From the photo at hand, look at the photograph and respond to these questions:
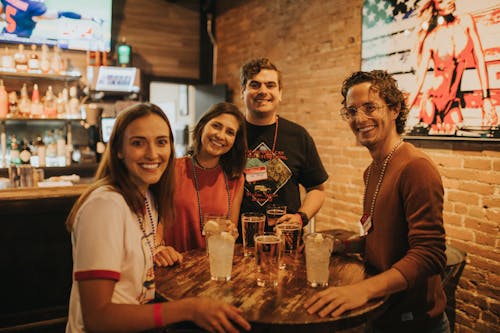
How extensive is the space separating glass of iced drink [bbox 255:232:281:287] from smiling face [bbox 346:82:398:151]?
571mm

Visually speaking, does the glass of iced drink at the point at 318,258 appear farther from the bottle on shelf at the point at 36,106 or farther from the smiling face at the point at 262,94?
the bottle on shelf at the point at 36,106

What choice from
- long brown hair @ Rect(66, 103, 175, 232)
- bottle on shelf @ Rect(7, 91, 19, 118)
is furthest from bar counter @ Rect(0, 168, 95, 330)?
bottle on shelf @ Rect(7, 91, 19, 118)

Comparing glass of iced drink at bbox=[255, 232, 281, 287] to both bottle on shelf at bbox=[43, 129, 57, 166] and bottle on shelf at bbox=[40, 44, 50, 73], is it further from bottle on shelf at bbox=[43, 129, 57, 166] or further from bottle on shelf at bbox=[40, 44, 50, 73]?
bottle on shelf at bbox=[40, 44, 50, 73]

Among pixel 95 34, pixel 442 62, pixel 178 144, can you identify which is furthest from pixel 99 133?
pixel 442 62

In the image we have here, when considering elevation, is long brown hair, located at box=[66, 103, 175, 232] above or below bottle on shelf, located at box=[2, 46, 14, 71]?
below

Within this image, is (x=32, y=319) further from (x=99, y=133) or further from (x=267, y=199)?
(x=99, y=133)

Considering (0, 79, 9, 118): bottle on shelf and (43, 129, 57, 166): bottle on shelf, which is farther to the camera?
(43, 129, 57, 166): bottle on shelf

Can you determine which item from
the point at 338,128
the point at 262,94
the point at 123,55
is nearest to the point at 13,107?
the point at 123,55

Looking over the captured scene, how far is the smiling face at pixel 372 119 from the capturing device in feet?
5.55

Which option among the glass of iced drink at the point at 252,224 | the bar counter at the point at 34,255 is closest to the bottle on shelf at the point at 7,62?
the bar counter at the point at 34,255

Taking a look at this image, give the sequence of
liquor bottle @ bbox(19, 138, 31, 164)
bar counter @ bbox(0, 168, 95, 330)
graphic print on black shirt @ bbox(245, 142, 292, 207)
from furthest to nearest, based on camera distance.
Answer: liquor bottle @ bbox(19, 138, 31, 164), bar counter @ bbox(0, 168, 95, 330), graphic print on black shirt @ bbox(245, 142, 292, 207)

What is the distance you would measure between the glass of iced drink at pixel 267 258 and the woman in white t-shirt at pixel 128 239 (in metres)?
0.29

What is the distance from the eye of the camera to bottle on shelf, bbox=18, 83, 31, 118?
5191mm

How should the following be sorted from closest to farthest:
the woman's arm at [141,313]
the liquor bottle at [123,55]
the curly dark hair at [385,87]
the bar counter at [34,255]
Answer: the woman's arm at [141,313]
the curly dark hair at [385,87]
the bar counter at [34,255]
the liquor bottle at [123,55]
